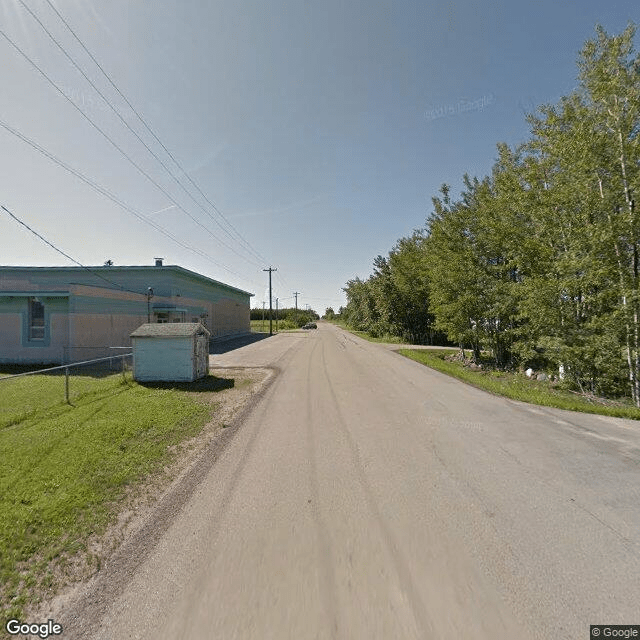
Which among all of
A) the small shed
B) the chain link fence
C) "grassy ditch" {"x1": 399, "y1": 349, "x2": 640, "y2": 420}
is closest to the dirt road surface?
"grassy ditch" {"x1": 399, "y1": 349, "x2": 640, "y2": 420}

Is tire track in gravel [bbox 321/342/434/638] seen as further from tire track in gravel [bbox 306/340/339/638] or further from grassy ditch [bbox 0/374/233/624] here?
grassy ditch [bbox 0/374/233/624]

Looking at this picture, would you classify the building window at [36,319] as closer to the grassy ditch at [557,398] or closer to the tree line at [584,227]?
the grassy ditch at [557,398]

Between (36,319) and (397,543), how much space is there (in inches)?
902

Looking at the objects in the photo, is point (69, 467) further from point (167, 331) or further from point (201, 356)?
point (201, 356)

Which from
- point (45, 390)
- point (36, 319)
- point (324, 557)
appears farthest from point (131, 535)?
point (36, 319)

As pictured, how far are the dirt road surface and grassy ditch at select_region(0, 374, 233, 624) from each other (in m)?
0.82

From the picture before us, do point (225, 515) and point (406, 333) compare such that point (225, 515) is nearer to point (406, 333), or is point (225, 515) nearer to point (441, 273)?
point (441, 273)

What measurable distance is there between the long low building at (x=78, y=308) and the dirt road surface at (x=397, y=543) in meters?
17.0

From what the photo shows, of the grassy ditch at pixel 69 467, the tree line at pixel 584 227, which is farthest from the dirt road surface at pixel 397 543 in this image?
the tree line at pixel 584 227

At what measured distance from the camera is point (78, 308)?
56.2 ft

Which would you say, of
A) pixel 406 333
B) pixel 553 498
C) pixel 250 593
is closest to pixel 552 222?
pixel 553 498

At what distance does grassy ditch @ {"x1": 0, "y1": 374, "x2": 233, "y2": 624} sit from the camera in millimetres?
2684

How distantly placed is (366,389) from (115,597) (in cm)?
805

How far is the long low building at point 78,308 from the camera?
1716cm
